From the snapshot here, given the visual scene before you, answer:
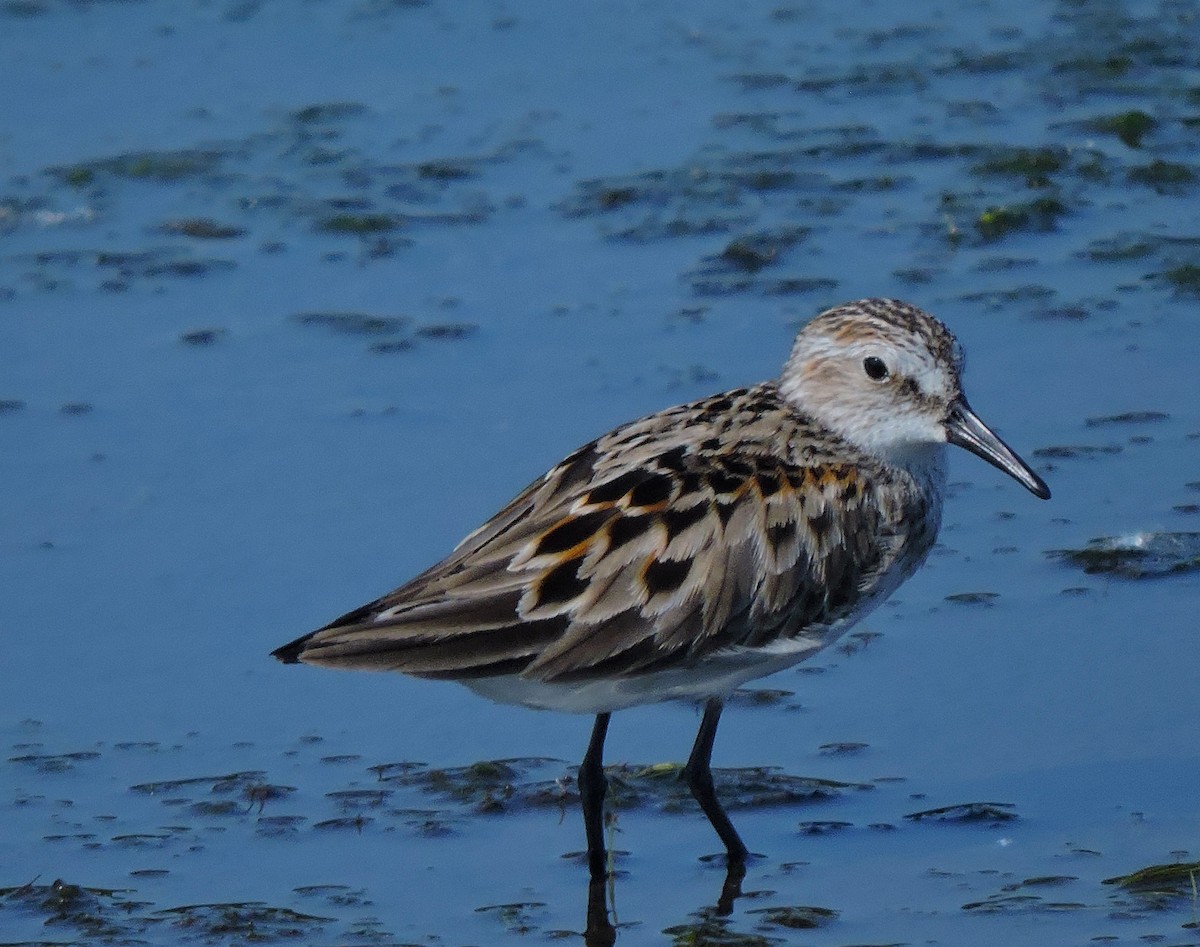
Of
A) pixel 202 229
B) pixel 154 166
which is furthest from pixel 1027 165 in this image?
pixel 154 166

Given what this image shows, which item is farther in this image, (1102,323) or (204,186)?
(204,186)

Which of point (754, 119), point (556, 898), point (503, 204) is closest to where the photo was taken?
point (556, 898)

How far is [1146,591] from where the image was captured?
8719 millimetres

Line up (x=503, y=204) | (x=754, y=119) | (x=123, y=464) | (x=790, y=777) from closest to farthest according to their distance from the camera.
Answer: (x=790, y=777) < (x=123, y=464) < (x=503, y=204) < (x=754, y=119)

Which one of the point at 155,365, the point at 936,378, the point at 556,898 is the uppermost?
the point at 936,378

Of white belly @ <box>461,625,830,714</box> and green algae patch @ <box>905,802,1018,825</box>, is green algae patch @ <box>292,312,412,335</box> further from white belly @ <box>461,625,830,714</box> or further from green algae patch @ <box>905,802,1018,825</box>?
green algae patch @ <box>905,802,1018,825</box>

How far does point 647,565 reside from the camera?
7098 mm

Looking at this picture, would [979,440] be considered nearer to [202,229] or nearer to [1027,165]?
[1027,165]

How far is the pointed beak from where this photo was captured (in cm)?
759

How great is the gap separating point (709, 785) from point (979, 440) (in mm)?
1389

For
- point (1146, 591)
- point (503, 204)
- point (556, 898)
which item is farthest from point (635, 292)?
point (556, 898)

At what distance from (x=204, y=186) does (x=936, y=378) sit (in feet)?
18.7

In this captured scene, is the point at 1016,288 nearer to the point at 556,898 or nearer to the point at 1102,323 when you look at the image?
the point at 1102,323

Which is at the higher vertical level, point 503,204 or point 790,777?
point 503,204
